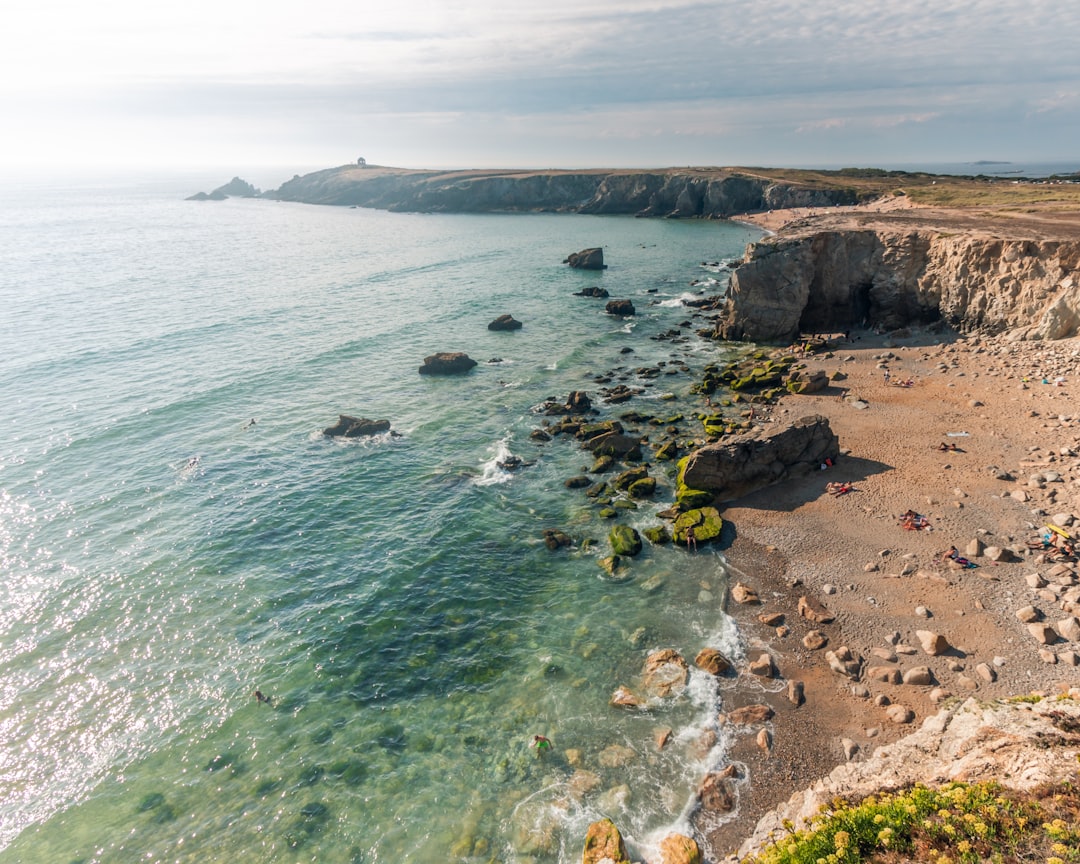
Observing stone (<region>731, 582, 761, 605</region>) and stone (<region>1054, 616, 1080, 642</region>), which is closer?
stone (<region>1054, 616, 1080, 642</region>)

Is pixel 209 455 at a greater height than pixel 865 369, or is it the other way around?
pixel 865 369

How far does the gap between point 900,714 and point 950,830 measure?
930 cm

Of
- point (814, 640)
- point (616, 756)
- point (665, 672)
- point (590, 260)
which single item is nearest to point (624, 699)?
point (665, 672)

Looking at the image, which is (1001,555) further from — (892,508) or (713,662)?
(713,662)

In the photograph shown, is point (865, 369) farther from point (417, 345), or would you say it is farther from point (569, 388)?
point (417, 345)

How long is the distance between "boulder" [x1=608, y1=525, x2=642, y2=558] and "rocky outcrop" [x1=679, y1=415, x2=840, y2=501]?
6.04m

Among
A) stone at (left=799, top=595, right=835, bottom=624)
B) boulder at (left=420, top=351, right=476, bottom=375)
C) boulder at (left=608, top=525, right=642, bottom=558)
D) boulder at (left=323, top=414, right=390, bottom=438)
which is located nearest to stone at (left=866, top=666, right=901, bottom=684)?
stone at (left=799, top=595, right=835, bottom=624)

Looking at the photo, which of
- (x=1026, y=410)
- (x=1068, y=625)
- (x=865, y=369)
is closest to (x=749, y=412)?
(x=865, y=369)

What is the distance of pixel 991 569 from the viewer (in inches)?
982

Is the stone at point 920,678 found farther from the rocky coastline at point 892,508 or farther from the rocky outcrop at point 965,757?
the rocky outcrop at point 965,757

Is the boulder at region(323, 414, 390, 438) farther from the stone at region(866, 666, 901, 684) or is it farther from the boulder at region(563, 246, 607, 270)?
the boulder at region(563, 246, 607, 270)

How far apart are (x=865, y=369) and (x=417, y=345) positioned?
4756 cm

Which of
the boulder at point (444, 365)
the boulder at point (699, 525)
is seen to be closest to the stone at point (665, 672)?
the boulder at point (699, 525)

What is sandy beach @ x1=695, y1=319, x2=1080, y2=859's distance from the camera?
772 inches
